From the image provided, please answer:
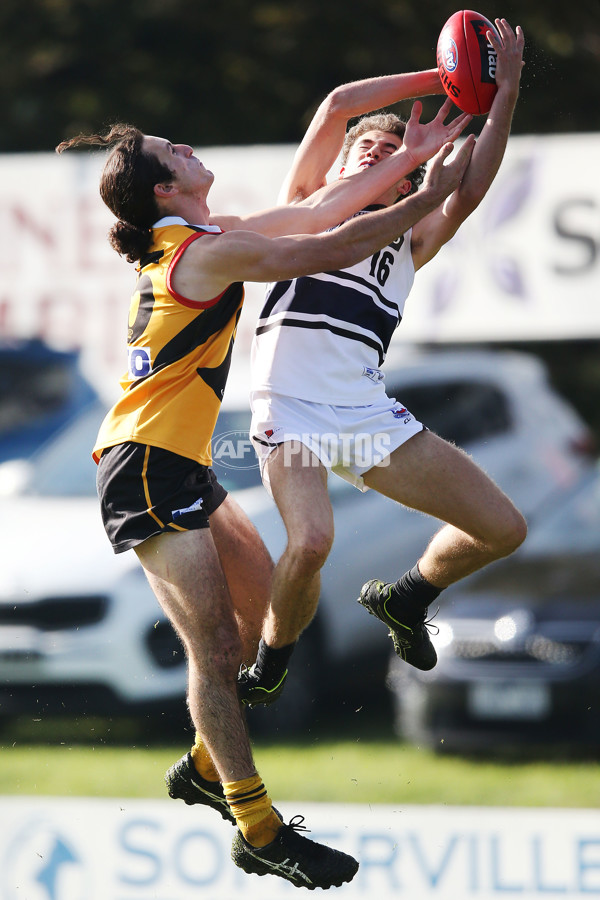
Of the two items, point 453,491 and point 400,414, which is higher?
point 400,414

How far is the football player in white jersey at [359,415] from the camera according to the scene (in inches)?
170

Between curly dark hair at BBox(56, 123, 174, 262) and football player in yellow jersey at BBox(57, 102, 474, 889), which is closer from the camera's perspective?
football player in yellow jersey at BBox(57, 102, 474, 889)

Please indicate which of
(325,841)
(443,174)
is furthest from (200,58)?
(325,841)

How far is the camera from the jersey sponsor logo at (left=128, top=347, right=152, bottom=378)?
4.24 metres

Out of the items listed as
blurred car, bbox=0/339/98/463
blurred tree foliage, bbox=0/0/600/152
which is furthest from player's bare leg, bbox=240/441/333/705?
blurred car, bbox=0/339/98/463

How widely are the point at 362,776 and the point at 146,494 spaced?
6095 mm

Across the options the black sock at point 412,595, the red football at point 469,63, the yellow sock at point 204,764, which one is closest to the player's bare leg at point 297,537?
the black sock at point 412,595

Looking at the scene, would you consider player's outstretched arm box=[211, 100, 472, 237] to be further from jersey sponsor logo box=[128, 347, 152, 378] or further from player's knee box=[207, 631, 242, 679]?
player's knee box=[207, 631, 242, 679]

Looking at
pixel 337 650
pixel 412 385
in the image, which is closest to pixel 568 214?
pixel 412 385

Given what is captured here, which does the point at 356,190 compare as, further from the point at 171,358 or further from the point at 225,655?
the point at 225,655

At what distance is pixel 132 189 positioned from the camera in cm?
423

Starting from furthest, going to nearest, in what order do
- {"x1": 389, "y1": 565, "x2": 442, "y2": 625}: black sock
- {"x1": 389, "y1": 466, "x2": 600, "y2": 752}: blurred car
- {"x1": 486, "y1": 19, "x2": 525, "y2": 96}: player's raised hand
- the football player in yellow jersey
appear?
{"x1": 389, "y1": 466, "x2": 600, "y2": 752}: blurred car → {"x1": 389, "y1": 565, "x2": 442, "y2": 625}: black sock → {"x1": 486, "y1": 19, "x2": 525, "y2": 96}: player's raised hand → the football player in yellow jersey

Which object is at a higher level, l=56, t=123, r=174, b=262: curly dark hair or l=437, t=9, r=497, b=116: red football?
l=437, t=9, r=497, b=116: red football

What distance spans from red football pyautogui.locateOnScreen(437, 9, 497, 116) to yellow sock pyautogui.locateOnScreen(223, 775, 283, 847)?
2574 mm
